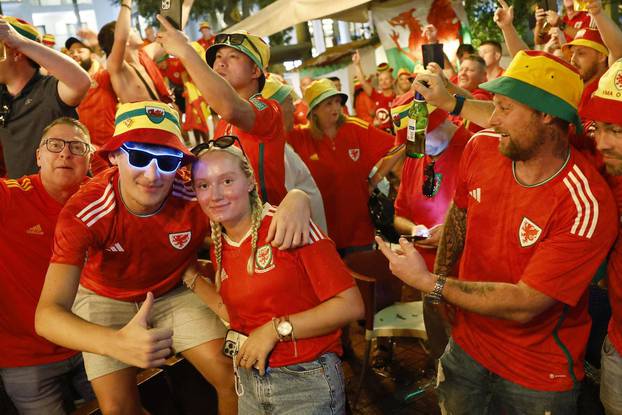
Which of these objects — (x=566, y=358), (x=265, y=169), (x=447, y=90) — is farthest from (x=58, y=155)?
(x=566, y=358)

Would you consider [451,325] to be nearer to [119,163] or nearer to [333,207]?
[119,163]

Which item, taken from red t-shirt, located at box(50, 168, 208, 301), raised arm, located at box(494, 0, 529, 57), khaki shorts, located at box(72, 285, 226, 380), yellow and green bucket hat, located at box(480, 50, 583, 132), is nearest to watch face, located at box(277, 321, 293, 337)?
khaki shorts, located at box(72, 285, 226, 380)

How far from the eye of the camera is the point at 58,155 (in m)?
3.23

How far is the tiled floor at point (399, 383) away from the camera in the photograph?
398 centimetres

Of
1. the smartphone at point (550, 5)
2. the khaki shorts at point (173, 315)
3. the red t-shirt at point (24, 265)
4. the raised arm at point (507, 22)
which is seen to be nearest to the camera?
the khaki shorts at point (173, 315)

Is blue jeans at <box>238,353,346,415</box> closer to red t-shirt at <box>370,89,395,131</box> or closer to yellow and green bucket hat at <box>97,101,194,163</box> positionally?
yellow and green bucket hat at <box>97,101,194,163</box>

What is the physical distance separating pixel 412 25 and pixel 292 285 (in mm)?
8446

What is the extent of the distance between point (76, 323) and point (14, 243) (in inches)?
57.0

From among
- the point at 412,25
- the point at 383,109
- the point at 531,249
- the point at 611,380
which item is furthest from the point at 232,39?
the point at 412,25

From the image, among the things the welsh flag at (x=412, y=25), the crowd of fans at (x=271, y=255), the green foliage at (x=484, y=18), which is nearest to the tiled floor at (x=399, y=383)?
the crowd of fans at (x=271, y=255)

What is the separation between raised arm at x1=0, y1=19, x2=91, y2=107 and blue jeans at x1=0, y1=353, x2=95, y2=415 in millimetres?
1750

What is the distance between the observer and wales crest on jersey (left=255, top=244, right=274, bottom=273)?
241 centimetres

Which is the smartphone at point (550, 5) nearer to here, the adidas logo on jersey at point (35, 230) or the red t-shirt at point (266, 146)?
the red t-shirt at point (266, 146)

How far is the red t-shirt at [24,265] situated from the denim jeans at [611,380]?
3.04 metres
